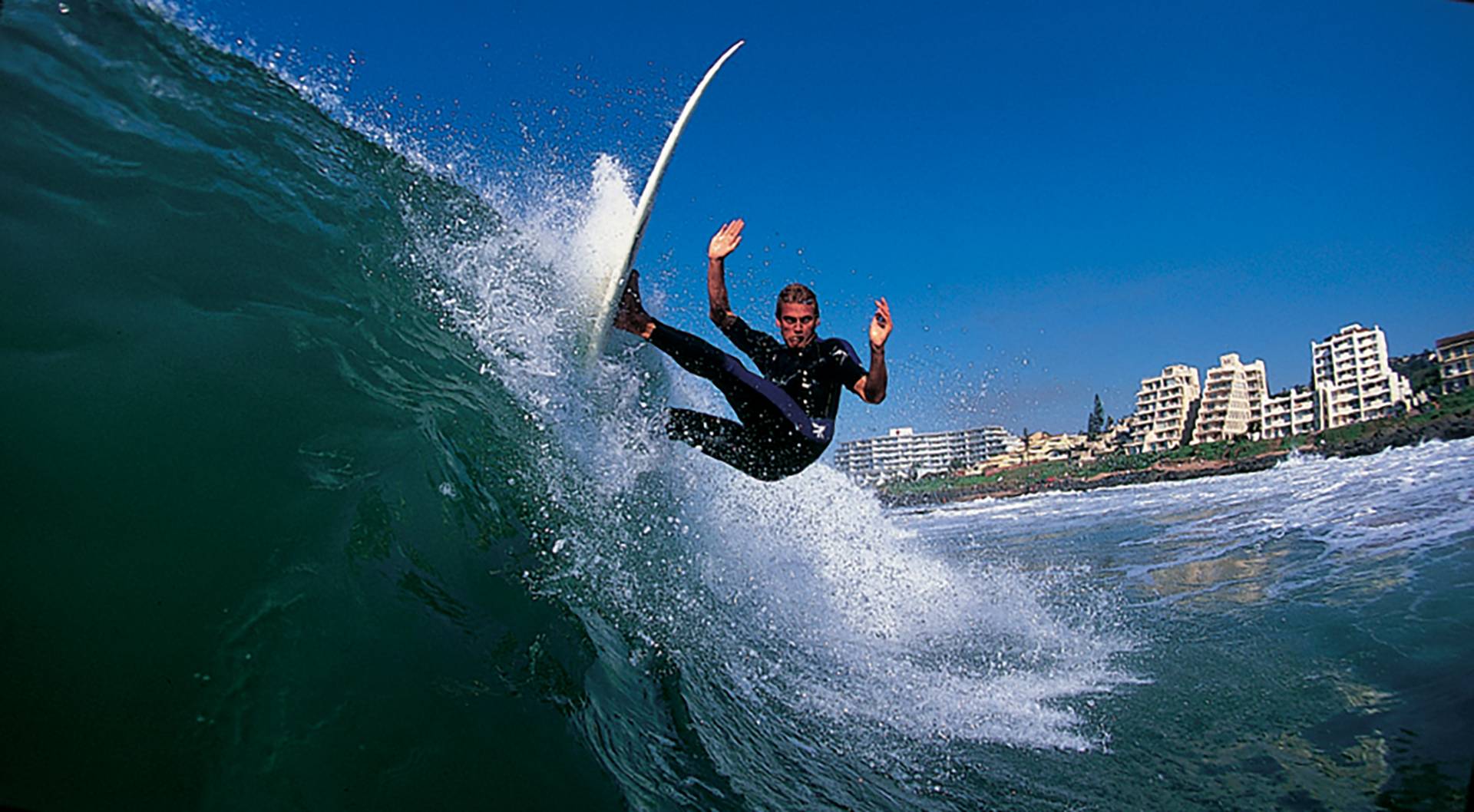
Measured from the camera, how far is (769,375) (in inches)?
193

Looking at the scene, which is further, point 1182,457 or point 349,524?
point 1182,457

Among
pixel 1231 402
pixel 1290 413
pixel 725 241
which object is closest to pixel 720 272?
pixel 725 241

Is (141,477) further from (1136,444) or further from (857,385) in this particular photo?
(1136,444)

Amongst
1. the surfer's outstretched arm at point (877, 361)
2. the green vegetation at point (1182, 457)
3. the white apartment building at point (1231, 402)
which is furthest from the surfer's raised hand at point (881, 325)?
the white apartment building at point (1231, 402)

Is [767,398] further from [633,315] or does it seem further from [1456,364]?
[1456,364]

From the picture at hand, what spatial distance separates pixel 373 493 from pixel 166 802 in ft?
5.76

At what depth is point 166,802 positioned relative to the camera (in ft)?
6.68

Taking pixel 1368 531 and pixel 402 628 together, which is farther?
pixel 1368 531

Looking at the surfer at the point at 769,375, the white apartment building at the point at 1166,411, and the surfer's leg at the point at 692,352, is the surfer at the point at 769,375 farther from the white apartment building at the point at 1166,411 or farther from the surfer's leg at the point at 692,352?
the white apartment building at the point at 1166,411

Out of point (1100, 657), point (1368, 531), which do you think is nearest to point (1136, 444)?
point (1368, 531)

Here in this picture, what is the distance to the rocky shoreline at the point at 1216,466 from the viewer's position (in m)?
40.0

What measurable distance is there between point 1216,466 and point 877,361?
217ft

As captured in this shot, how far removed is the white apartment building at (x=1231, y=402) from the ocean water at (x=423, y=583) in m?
94.8

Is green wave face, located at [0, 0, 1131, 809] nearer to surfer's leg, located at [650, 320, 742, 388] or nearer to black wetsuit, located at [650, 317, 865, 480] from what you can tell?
surfer's leg, located at [650, 320, 742, 388]
